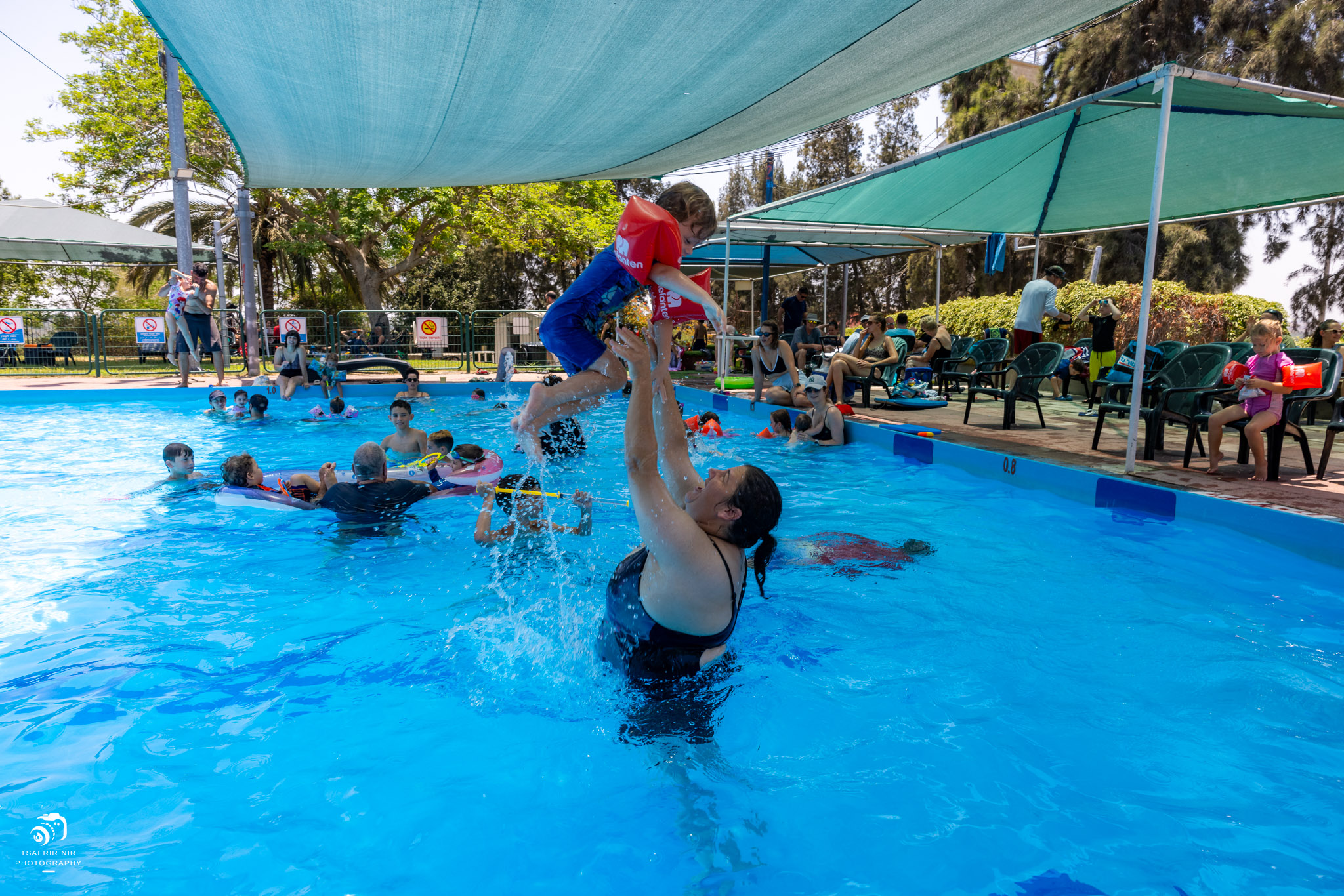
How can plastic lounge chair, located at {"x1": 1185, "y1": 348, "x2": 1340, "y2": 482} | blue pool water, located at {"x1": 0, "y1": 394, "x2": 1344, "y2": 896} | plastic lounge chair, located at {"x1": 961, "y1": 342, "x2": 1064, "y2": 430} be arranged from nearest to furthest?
blue pool water, located at {"x1": 0, "y1": 394, "x2": 1344, "y2": 896}
plastic lounge chair, located at {"x1": 1185, "y1": 348, "x2": 1340, "y2": 482}
plastic lounge chair, located at {"x1": 961, "y1": 342, "x2": 1064, "y2": 430}

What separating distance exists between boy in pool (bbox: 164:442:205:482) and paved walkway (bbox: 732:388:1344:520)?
25.9 ft

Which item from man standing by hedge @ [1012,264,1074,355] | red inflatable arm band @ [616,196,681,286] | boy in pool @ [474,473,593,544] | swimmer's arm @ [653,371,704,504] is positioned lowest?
boy in pool @ [474,473,593,544]

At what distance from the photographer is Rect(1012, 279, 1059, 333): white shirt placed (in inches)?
442

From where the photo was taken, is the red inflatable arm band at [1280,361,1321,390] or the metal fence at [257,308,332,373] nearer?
the red inflatable arm band at [1280,361,1321,390]

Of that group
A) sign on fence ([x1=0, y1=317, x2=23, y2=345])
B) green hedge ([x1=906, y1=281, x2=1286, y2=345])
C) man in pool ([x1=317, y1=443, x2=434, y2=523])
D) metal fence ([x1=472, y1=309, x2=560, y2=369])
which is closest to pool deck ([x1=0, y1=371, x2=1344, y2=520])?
green hedge ([x1=906, y1=281, x2=1286, y2=345])

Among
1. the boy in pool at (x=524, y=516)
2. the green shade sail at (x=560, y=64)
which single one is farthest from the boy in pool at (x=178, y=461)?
the boy in pool at (x=524, y=516)

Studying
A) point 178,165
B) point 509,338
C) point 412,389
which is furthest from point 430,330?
point 178,165

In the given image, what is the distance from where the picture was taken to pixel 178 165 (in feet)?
47.2

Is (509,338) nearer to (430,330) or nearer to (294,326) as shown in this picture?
(430,330)

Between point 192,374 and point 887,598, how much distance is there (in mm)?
17315

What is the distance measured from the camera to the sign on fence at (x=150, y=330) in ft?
56.9

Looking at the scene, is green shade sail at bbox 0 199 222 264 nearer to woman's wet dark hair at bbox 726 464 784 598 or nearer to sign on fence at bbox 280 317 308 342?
sign on fence at bbox 280 317 308 342

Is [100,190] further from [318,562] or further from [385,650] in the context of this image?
[385,650]

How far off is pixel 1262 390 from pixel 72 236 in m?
22.3
